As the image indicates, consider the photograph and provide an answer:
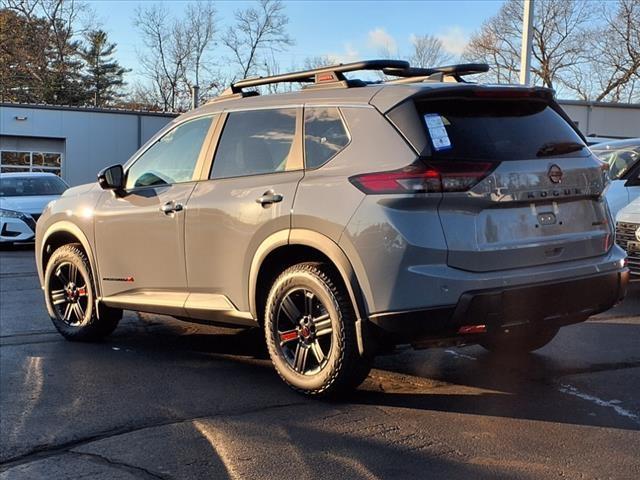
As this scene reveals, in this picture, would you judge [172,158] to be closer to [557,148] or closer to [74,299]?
[74,299]

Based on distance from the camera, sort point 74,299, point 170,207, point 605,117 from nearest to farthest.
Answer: point 170,207, point 74,299, point 605,117

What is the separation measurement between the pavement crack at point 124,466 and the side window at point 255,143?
2.06 metres

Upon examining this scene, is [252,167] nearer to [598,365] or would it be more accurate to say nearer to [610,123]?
[598,365]

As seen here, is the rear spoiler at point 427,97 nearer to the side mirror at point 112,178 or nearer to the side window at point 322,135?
the side window at point 322,135

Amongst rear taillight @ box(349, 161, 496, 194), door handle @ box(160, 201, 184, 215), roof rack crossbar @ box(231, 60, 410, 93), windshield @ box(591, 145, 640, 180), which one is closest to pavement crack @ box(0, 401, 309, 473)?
rear taillight @ box(349, 161, 496, 194)

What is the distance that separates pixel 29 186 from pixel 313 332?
44.3ft

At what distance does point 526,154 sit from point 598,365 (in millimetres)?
1959

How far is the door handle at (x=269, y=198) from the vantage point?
4.63m

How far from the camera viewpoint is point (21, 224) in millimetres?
14820

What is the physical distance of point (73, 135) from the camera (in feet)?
113

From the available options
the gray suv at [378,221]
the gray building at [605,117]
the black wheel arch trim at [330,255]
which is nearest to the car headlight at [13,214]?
the gray suv at [378,221]

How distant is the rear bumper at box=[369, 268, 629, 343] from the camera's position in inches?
157

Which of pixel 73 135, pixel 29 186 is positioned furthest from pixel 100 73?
pixel 29 186

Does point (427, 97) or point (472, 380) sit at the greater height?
point (427, 97)
